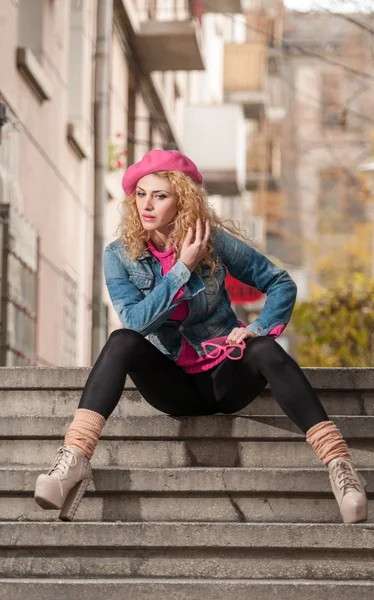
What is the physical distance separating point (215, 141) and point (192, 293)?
62.3 feet

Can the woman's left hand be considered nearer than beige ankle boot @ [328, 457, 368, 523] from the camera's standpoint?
No

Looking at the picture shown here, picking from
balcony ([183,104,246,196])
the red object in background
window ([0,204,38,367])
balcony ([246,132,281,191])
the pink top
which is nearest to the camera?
the pink top

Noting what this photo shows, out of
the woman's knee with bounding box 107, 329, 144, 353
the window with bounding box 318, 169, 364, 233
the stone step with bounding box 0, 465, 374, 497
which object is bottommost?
the window with bounding box 318, 169, 364, 233

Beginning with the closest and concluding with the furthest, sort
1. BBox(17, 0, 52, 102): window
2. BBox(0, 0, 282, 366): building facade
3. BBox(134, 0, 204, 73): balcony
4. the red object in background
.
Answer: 1. BBox(0, 0, 282, 366): building facade
2. BBox(17, 0, 52, 102): window
3. BBox(134, 0, 204, 73): balcony
4. the red object in background

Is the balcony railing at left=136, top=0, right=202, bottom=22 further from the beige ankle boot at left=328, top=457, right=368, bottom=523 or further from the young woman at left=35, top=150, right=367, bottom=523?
the beige ankle boot at left=328, top=457, right=368, bottom=523

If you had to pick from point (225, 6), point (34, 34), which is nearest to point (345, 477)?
point (34, 34)

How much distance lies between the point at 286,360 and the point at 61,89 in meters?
9.31

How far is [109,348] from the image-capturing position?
547 centimetres

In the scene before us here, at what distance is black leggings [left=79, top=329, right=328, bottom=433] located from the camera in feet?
17.5

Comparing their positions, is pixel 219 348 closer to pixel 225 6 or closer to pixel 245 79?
pixel 225 6

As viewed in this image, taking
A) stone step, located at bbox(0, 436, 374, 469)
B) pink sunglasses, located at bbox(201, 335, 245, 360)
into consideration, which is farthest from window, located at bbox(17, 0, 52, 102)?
stone step, located at bbox(0, 436, 374, 469)

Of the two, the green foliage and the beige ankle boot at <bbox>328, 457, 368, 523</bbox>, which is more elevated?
the beige ankle boot at <bbox>328, 457, 368, 523</bbox>

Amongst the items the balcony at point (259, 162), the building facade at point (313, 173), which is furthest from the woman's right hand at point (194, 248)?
the building facade at point (313, 173)

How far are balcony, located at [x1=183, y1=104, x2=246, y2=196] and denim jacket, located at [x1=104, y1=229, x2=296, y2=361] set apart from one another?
18.1 meters
